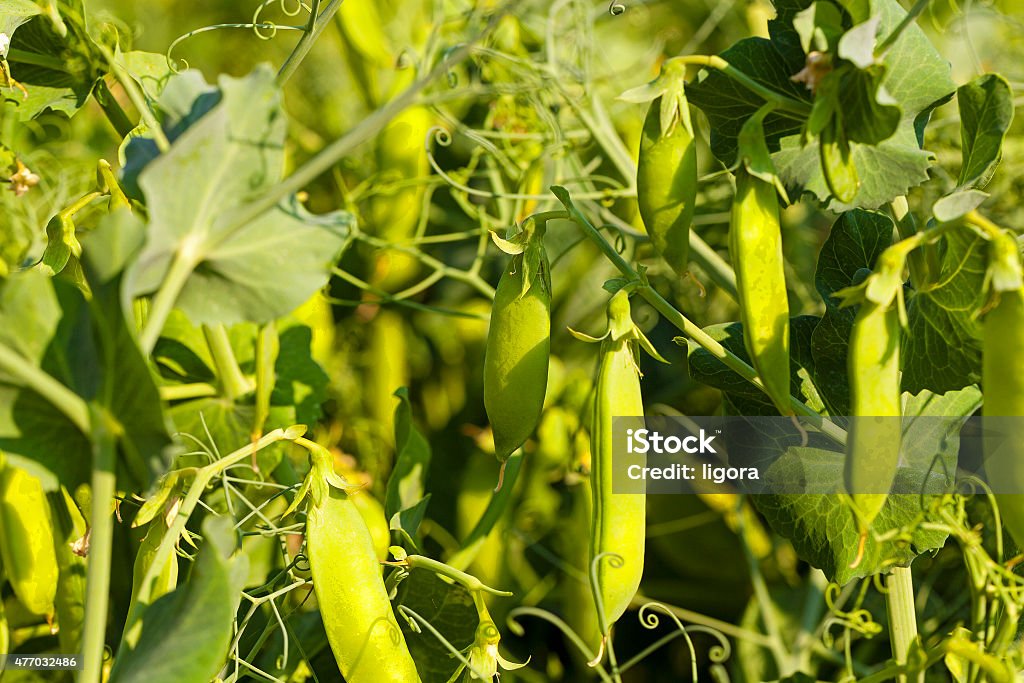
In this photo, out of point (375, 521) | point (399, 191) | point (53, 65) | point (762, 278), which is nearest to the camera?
point (762, 278)

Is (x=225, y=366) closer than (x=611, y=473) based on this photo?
No

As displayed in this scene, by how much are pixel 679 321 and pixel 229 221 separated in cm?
20

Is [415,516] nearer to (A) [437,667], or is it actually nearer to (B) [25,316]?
(A) [437,667]

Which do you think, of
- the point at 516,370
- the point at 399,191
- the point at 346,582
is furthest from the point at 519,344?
the point at 399,191

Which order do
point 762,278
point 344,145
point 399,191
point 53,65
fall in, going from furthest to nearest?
point 399,191
point 53,65
point 762,278
point 344,145

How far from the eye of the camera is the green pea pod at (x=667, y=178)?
37cm

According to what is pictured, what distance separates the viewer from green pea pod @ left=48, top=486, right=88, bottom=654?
440 mm

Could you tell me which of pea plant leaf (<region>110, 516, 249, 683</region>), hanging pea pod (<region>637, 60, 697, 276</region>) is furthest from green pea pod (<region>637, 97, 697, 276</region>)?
pea plant leaf (<region>110, 516, 249, 683</region>)

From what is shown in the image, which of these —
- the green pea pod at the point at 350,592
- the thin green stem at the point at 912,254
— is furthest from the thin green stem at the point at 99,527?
the thin green stem at the point at 912,254

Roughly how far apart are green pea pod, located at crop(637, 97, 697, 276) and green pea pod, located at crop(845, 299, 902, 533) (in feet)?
0.29

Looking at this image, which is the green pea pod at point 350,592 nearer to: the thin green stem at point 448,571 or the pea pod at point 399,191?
the thin green stem at point 448,571

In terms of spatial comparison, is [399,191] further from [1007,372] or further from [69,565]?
[1007,372]

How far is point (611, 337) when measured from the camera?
0.39 meters

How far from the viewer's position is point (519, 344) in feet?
1.30
